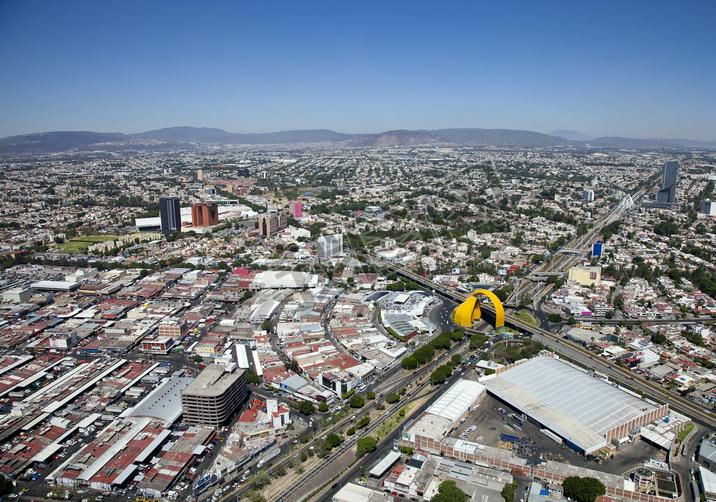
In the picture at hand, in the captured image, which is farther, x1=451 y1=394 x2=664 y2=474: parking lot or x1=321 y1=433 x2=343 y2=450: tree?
x1=321 y1=433 x2=343 y2=450: tree

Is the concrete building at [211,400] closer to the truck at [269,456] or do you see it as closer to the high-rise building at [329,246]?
the truck at [269,456]

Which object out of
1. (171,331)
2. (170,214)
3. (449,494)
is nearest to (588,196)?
(170,214)

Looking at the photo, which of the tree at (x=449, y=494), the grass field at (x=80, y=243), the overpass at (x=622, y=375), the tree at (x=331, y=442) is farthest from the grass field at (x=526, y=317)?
the grass field at (x=80, y=243)

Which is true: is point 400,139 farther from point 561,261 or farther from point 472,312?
point 472,312

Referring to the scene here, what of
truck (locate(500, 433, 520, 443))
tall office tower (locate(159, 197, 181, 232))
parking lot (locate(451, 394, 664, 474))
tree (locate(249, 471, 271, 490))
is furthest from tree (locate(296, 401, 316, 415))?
tall office tower (locate(159, 197, 181, 232))

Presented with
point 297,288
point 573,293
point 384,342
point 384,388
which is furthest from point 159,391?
point 573,293

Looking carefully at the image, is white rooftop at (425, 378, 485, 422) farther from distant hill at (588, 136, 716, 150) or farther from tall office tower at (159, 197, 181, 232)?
distant hill at (588, 136, 716, 150)
